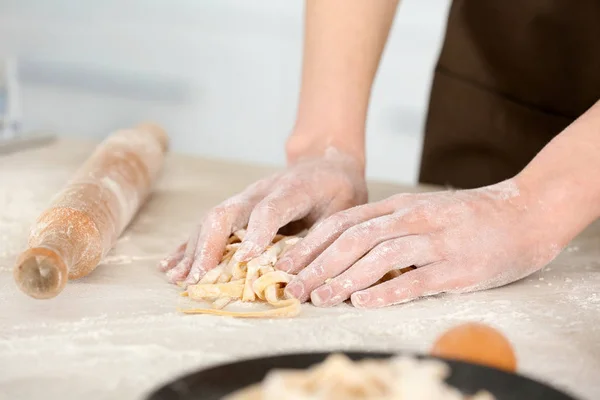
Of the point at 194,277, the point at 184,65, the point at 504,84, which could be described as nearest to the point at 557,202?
the point at 194,277

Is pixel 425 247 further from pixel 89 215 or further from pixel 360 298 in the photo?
pixel 89 215

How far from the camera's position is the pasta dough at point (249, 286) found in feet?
3.52

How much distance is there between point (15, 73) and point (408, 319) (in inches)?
136

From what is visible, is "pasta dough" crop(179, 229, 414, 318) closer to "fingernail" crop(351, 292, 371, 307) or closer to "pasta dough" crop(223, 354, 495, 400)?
"fingernail" crop(351, 292, 371, 307)

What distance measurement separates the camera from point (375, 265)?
1.14 meters

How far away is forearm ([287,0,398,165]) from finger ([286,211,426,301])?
45 cm

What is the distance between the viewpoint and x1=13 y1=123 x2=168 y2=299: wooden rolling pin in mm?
1015

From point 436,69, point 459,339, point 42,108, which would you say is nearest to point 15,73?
point 42,108

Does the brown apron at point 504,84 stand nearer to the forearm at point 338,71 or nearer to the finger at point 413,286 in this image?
the forearm at point 338,71

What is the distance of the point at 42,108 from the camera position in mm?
4219

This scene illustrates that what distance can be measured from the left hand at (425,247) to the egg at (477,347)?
33 cm

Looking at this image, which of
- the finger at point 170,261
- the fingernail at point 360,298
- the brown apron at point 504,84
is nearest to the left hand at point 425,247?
the fingernail at point 360,298

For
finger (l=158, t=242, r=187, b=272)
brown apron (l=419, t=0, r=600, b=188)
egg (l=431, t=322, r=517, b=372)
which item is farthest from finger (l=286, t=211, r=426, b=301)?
brown apron (l=419, t=0, r=600, b=188)

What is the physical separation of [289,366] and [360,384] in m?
0.10
